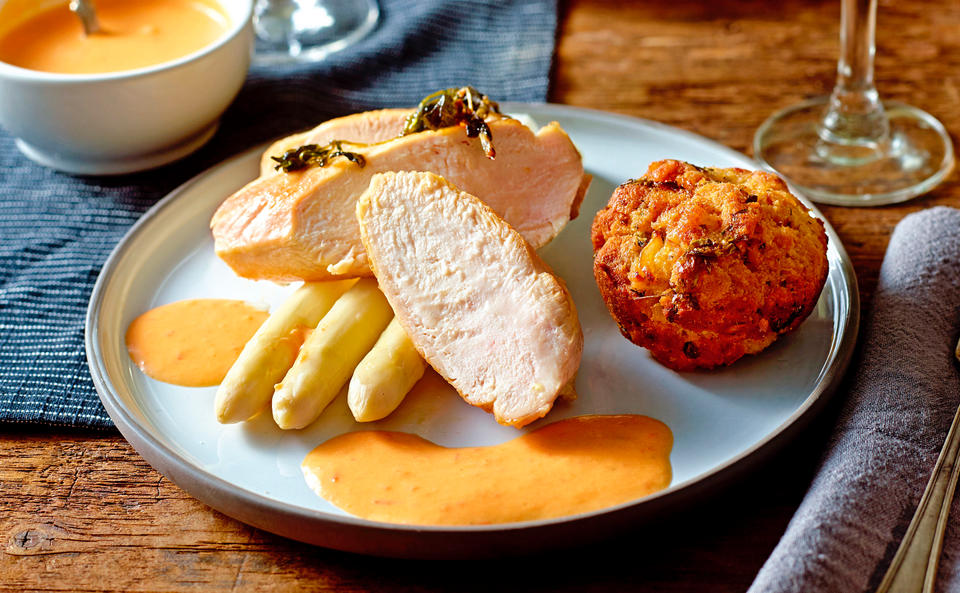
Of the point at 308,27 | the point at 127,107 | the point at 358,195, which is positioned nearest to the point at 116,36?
the point at 127,107

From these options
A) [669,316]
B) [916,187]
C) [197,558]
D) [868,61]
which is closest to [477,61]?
[868,61]

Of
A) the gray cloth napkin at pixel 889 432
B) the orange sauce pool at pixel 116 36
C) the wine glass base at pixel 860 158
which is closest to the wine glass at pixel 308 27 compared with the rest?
the orange sauce pool at pixel 116 36

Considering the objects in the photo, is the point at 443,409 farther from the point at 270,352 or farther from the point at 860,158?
the point at 860,158

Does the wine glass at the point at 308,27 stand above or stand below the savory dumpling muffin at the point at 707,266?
below

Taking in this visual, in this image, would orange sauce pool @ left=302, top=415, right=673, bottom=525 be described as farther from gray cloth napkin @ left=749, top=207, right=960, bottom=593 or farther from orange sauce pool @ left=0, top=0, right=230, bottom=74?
orange sauce pool @ left=0, top=0, right=230, bottom=74

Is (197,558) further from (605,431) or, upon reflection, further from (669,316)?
(669,316)

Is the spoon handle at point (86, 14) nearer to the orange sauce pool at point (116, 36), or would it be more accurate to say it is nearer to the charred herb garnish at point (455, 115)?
the orange sauce pool at point (116, 36)
